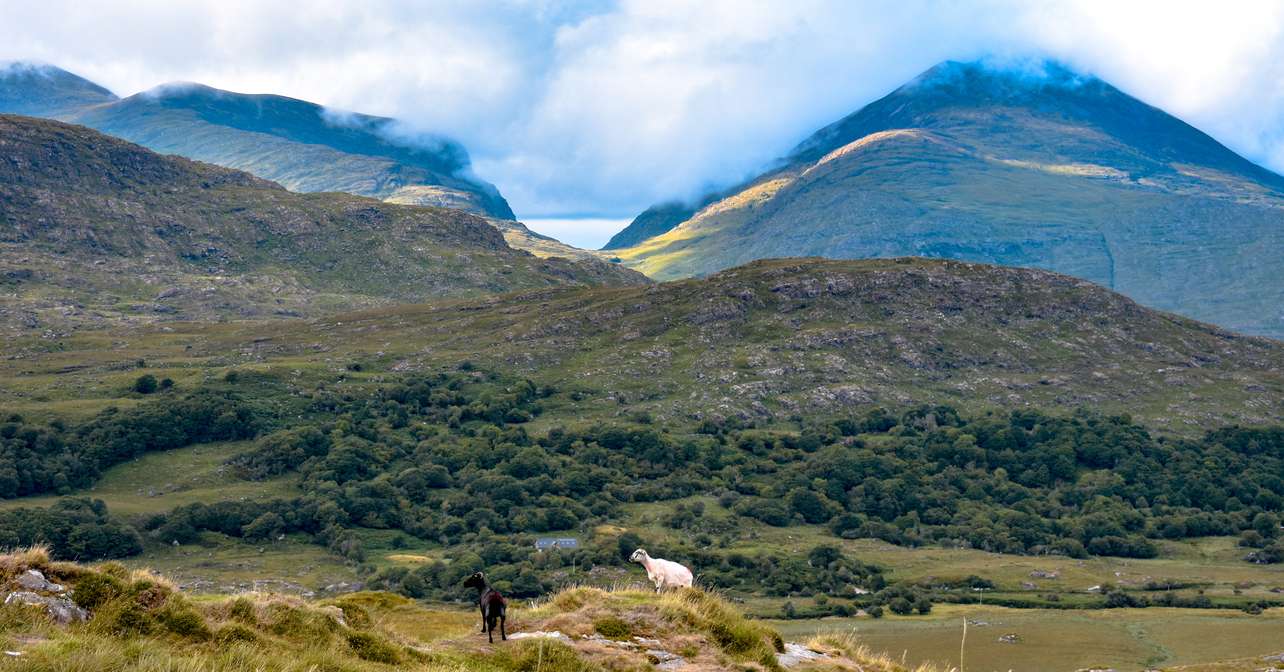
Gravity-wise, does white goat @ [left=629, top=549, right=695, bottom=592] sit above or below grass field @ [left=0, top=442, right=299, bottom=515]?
above

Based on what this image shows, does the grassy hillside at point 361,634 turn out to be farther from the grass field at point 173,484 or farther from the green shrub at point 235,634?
the grass field at point 173,484

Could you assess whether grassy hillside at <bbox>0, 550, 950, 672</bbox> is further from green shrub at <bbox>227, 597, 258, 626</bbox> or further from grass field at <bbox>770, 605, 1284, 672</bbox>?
grass field at <bbox>770, 605, 1284, 672</bbox>

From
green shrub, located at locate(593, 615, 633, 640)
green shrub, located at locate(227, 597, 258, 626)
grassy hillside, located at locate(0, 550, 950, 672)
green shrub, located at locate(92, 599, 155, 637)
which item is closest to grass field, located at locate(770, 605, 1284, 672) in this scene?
grassy hillside, located at locate(0, 550, 950, 672)

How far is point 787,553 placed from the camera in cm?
15400

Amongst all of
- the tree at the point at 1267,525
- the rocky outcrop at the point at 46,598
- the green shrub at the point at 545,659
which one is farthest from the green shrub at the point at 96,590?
the tree at the point at 1267,525

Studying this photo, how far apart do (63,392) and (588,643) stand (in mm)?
200692

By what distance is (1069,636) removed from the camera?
118438mm

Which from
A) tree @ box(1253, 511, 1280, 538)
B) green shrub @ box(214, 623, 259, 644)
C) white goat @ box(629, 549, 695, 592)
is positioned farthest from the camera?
tree @ box(1253, 511, 1280, 538)

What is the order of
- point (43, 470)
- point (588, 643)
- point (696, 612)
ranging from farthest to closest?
1. point (43, 470)
2. point (696, 612)
3. point (588, 643)

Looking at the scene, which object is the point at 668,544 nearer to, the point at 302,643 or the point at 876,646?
the point at 876,646

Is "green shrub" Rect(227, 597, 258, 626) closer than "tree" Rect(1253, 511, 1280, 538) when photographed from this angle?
Yes

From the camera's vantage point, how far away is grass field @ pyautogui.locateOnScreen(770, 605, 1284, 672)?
102375 mm

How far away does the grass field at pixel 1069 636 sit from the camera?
102 metres

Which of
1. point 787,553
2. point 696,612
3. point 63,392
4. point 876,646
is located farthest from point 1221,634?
point 63,392
